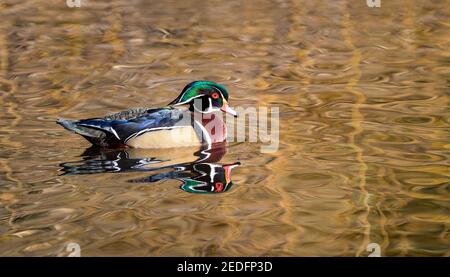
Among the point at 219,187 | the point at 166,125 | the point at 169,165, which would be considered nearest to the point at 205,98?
the point at 166,125

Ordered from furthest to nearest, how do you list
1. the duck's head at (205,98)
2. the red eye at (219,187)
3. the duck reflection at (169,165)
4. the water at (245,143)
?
the duck's head at (205,98) < the duck reflection at (169,165) < the red eye at (219,187) < the water at (245,143)

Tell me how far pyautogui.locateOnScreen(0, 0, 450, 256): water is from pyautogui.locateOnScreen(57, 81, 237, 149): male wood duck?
18cm

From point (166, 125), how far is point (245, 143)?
0.66 m

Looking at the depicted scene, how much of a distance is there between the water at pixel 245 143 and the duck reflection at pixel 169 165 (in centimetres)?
3

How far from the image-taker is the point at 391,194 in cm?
664

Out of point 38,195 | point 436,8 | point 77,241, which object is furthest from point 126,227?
point 436,8

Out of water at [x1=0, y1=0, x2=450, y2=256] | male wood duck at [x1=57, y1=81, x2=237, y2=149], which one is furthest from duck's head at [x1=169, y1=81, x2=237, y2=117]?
water at [x1=0, y1=0, x2=450, y2=256]

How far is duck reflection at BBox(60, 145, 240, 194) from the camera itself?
6.95 meters

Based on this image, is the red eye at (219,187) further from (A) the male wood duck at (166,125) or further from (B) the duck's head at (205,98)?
(B) the duck's head at (205,98)

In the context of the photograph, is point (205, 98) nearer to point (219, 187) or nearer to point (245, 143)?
point (245, 143)

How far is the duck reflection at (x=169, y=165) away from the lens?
6.95 metres

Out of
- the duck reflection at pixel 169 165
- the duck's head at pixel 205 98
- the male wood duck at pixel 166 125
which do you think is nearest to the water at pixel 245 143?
the duck reflection at pixel 169 165

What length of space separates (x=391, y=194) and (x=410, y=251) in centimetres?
91
